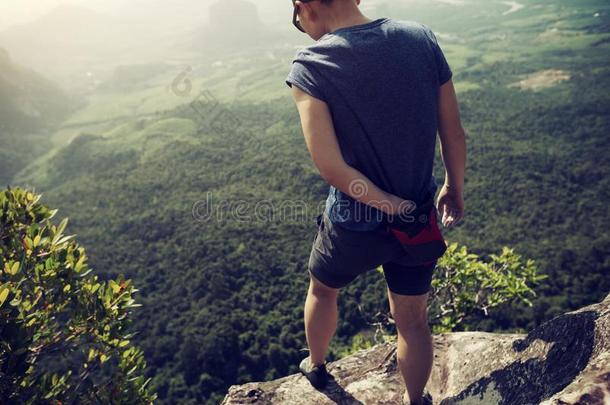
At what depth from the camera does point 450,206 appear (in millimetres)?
2631

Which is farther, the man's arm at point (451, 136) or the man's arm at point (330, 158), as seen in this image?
the man's arm at point (451, 136)

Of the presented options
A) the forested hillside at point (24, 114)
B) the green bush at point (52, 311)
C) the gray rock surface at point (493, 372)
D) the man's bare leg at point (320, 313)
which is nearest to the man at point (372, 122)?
the man's bare leg at point (320, 313)

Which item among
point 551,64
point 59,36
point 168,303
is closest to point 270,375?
point 168,303

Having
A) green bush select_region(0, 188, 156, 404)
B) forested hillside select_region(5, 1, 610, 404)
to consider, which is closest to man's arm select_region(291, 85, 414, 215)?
green bush select_region(0, 188, 156, 404)

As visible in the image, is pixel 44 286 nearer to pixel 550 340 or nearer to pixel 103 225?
pixel 550 340

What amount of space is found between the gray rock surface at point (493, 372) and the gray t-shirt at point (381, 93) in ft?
3.68

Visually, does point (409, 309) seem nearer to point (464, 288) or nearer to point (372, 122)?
point (372, 122)

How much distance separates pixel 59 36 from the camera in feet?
570

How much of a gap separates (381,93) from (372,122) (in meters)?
0.13

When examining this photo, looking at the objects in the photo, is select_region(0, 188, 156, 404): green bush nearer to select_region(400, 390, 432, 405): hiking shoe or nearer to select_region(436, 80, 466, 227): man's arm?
select_region(400, 390, 432, 405): hiking shoe

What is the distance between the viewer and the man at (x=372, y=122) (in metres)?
1.94

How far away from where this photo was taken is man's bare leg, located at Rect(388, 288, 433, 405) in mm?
2562
